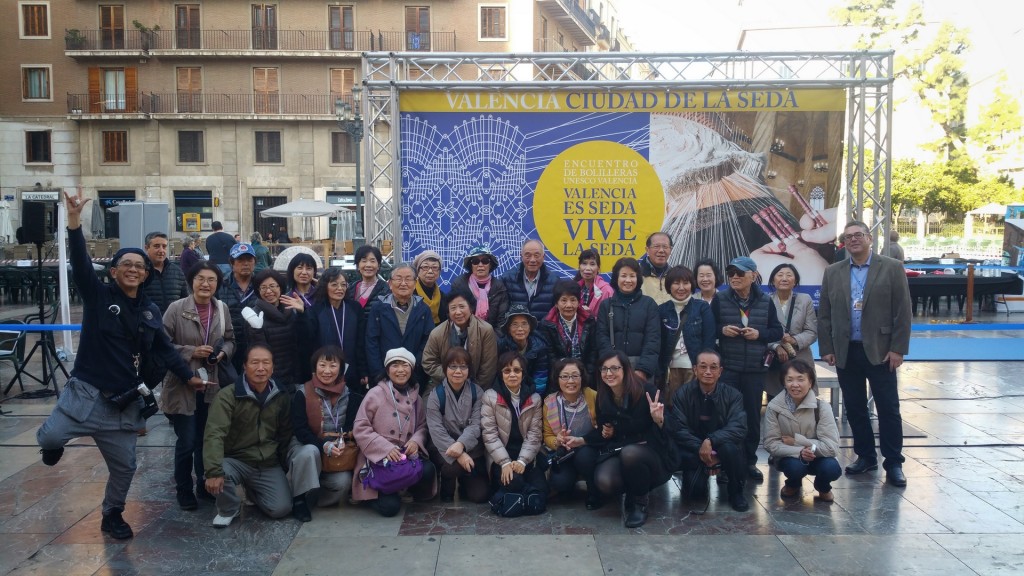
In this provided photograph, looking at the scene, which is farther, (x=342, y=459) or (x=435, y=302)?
(x=435, y=302)

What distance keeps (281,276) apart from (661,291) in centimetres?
299

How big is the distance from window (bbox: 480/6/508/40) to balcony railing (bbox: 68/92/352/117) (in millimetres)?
6555

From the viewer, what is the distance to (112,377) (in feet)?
15.0

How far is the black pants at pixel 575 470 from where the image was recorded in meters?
5.14

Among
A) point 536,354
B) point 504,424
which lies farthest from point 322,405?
point 536,354

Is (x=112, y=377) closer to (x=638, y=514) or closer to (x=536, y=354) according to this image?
(x=536, y=354)

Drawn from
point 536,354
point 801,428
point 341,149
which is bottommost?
point 801,428

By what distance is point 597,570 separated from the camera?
423 cm

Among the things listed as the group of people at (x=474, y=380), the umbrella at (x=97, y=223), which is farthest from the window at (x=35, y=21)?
the group of people at (x=474, y=380)

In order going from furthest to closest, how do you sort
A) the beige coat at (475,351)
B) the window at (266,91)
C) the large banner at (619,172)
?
the window at (266,91) < the large banner at (619,172) < the beige coat at (475,351)

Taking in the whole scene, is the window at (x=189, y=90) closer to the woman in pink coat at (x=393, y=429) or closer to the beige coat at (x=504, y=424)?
the woman in pink coat at (x=393, y=429)

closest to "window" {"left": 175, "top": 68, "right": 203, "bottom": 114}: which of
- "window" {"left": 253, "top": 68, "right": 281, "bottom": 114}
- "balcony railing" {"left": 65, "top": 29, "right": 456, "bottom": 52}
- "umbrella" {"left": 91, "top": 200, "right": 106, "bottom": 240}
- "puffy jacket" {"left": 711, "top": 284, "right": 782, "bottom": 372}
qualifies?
"balcony railing" {"left": 65, "top": 29, "right": 456, "bottom": 52}

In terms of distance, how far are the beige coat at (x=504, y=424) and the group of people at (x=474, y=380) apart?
2 cm

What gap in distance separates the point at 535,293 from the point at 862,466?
280 centimetres
